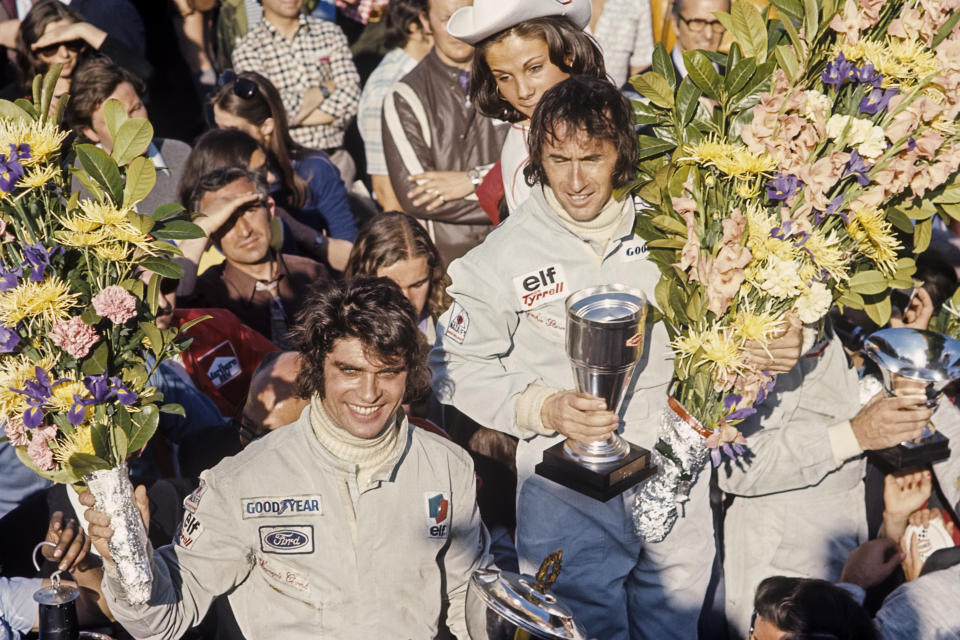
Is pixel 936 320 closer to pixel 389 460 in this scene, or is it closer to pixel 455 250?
pixel 455 250

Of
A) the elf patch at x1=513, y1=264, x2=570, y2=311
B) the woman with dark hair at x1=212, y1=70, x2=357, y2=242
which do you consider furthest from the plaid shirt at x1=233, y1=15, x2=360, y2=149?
the elf patch at x1=513, y1=264, x2=570, y2=311

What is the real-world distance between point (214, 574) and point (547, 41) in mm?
2291

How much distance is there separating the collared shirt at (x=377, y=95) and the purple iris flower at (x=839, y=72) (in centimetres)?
356

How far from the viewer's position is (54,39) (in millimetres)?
6070

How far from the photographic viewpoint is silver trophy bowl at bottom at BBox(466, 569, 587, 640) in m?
2.87

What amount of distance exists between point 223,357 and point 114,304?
170 centimetres

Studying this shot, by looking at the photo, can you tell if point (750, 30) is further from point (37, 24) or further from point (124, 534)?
point (37, 24)

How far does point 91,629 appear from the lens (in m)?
3.76

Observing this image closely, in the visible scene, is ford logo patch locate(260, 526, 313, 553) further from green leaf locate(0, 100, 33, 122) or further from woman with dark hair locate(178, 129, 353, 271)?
woman with dark hair locate(178, 129, 353, 271)

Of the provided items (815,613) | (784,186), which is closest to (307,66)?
(784,186)

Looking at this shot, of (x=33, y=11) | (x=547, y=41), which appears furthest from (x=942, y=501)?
(x=33, y=11)

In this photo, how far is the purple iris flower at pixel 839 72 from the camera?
3.46m

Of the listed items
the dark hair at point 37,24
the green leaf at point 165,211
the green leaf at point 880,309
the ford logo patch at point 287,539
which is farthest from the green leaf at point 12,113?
the dark hair at point 37,24

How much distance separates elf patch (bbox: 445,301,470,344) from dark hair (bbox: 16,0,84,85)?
3.51 m
